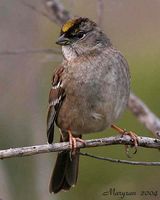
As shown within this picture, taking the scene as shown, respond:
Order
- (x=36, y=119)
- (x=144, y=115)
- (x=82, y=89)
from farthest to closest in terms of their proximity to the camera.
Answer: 1. (x=36, y=119)
2. (x=144, y=115)
3. (x=82, y=89)

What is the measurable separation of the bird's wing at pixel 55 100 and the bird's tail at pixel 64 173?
0.28 meters

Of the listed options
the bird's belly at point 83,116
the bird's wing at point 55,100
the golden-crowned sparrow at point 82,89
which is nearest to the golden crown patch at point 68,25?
the golden-crowned sparrow at point 82,89

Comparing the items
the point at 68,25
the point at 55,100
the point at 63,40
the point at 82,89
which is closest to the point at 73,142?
the point at 82,89

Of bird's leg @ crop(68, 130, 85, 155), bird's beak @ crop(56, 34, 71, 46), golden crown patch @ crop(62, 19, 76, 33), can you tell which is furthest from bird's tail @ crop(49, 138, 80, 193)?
golden crown patch @ crop(62, 19, 76, 33)

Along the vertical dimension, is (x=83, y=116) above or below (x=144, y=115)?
Result: below

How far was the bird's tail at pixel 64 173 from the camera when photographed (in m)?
7.55

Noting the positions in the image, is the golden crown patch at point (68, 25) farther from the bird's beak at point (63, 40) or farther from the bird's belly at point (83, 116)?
the bird's belly at point (83, 116)

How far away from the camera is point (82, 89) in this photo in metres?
7.15

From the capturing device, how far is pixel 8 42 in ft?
29.8

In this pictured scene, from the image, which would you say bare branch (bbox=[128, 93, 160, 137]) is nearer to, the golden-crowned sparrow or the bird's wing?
the golden-crowned sparrow

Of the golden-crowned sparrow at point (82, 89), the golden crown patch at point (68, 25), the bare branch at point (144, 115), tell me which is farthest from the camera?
the bare branch at point (144, 115)

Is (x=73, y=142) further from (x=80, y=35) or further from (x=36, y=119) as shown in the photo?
(x=36, y=119)

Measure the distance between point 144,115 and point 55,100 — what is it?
0.92m

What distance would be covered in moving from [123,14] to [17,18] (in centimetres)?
181
